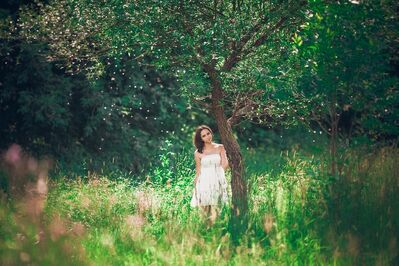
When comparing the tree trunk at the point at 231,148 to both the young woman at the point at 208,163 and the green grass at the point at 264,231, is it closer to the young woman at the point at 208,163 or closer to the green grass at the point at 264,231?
the young woman at the point at 208,163

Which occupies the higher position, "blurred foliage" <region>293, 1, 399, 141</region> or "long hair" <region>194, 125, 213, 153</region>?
"blurred foliage" <region>293, 1, 399, 141</region>

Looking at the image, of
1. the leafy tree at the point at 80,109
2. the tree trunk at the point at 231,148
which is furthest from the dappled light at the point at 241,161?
the leafy tree at the point at 80,109

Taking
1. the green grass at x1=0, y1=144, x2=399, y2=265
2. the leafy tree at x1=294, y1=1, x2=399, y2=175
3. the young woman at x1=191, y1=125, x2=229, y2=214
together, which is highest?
the leafy tree at x1=294, y1=1, x2=399, y2=175

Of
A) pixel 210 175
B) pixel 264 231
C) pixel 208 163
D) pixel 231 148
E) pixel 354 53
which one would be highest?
pixel 354 53

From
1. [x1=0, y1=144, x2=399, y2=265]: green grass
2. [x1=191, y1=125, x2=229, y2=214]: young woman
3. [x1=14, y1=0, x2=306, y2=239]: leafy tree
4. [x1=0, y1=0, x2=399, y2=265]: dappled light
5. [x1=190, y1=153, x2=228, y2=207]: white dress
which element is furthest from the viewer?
[x1=191, y1=125, x2=229, y2=214]: young woman

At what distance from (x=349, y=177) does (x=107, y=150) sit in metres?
9.26

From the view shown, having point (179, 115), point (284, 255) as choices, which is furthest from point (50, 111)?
point (284, 255)

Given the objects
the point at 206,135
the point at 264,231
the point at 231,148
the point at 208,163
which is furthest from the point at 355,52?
the point at 208,163

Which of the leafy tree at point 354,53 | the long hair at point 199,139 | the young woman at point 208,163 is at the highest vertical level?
the leafy tree at point 354,53

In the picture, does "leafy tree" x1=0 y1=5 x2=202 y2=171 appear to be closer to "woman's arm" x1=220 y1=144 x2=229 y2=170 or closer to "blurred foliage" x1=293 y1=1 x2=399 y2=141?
"woman's arm" x1=220 y1=144 x2=229 y2=170

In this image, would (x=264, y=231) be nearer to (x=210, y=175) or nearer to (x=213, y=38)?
(x=213, y=38)

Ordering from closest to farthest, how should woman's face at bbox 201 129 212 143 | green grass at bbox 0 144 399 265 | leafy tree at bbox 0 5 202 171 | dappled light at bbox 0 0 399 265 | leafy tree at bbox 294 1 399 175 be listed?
green grass at bbox 0 144 399 265 < dappled light at bbox 0 0 399 265 < leafy tree at bbox 294 1 399 175 < woman's face at bbox 201 129 212 143 < leafy tree at bbox 0 5 202 171

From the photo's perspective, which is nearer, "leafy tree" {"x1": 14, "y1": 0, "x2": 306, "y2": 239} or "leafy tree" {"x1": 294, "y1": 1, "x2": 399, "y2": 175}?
"leafy tree" {"x1": 294, "y1": 1, "x2": 399, "y2": 175}

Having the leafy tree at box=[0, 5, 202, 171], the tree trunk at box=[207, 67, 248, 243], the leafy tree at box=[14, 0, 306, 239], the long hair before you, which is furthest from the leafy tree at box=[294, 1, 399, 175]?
the leafy tree at box=[0, 5, 202, 171]
